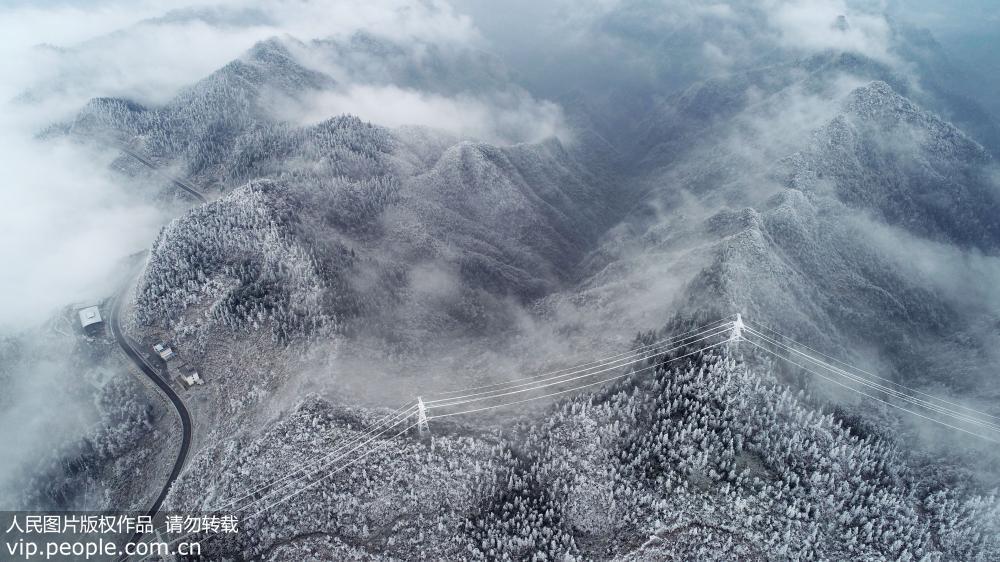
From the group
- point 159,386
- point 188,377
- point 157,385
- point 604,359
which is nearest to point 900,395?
point 604,359

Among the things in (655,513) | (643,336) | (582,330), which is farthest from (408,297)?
(655,513)

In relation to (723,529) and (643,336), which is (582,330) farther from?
(723,529)

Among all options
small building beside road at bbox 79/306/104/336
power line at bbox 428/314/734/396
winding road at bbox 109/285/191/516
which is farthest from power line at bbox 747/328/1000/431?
small building beside road at bbox 79/306/104/336

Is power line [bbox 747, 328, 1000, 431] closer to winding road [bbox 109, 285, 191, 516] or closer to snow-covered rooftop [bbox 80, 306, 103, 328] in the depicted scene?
winding road [bbox 109, 285, 191, 516]

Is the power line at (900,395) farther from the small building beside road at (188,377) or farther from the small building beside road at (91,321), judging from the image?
the small building beside road at (91,321)

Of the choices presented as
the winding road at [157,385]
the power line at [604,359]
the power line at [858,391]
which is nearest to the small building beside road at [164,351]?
the winding road at [157,385]

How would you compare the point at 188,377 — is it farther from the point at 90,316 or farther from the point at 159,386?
the point at 90,316

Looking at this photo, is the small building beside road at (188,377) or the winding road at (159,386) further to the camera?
the small building beside road at (188,377)

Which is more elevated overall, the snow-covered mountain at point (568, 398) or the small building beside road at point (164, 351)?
the snow-covered mountain at point (568, 398)
